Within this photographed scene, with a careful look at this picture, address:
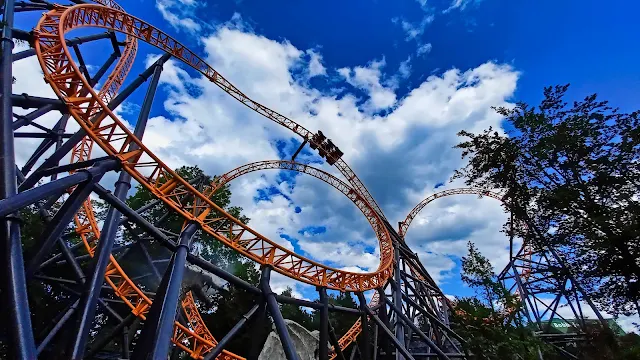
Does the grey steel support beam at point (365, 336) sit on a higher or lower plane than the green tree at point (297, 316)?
lower

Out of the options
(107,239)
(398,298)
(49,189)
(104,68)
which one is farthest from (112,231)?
(398,298)

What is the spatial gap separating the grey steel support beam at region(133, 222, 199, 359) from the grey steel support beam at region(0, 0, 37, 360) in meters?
1.48

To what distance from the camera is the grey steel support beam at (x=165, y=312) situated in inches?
202

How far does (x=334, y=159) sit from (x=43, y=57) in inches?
536

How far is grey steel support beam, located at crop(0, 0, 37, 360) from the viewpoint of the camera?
13.0ft

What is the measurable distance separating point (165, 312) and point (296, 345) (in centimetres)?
1364

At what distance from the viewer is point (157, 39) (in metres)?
14.0

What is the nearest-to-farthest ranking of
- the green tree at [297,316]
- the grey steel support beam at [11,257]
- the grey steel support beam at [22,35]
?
the grey steel support beam at [11,257] < the grey steel support beam at [22,35] < the green tree at [297,316]

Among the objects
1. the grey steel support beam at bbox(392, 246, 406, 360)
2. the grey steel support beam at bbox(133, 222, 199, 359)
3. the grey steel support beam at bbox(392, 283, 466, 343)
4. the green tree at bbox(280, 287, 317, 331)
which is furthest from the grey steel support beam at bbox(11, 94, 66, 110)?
the green tree at bbox(280, 287, 317, 331)

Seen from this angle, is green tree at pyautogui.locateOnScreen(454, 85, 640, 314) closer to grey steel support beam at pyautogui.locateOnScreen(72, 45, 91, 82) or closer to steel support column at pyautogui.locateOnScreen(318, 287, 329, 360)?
steel support column at pyautogui.locateOnScreen(318, 287, 329, 360)

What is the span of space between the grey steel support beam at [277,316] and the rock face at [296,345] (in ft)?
30.0

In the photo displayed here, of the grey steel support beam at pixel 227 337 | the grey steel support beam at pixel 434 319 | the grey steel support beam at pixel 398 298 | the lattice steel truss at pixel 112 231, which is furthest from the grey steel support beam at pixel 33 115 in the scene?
the grey steel support beam at pixel 434 319

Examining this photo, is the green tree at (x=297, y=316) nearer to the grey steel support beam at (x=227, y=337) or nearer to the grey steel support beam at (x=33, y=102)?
the grey steel support beam at (x=227, y=337)

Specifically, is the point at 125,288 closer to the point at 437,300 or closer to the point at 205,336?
the point at 205,336
